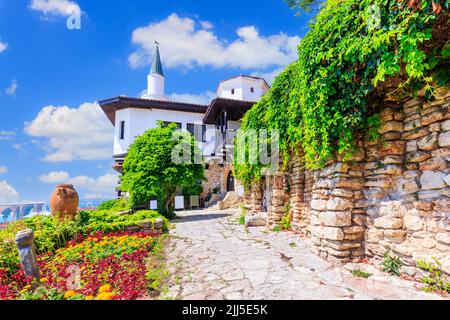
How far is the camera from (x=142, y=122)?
19.6 meters

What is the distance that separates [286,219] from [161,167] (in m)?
5.78

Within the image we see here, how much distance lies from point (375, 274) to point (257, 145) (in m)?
5.13

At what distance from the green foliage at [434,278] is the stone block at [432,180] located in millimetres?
848

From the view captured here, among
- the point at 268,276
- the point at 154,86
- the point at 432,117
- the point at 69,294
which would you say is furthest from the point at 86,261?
the point at 154,86

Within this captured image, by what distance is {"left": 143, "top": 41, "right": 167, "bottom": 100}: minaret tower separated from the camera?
24438 mm

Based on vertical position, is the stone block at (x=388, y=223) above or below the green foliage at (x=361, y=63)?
below

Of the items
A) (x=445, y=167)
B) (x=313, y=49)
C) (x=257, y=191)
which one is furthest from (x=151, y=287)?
(x=257, y=191)

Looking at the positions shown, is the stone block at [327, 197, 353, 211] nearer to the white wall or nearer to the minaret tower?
the white wall

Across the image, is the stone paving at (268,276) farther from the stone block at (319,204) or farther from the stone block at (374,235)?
the stone block at (319,204)

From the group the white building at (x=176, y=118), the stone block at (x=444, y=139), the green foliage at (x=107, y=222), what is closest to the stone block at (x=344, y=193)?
the stone block at (x=444, y=139)

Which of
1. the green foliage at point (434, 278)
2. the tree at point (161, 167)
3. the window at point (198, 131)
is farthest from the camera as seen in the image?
the window at point (198, 131)

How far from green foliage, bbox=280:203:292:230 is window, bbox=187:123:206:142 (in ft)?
47.4

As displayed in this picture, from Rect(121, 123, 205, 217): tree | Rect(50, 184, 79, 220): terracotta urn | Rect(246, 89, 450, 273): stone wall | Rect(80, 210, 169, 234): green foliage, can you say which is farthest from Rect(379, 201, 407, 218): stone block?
Rect(121, 123, 205, 217): tree

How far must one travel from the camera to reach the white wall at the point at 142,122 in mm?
19375
